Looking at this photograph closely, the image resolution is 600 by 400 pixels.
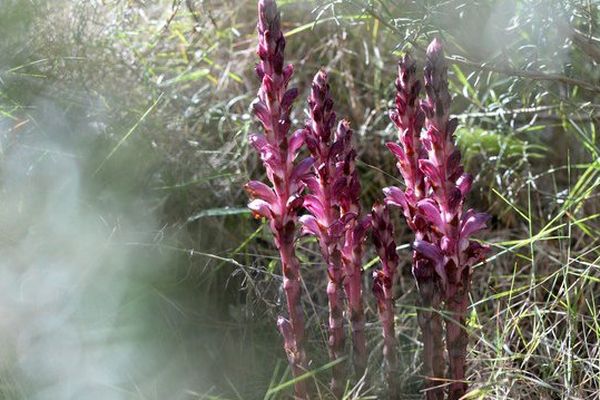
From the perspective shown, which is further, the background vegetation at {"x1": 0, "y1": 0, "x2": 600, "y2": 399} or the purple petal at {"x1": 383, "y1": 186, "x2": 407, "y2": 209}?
the background vegetation at {"x1": 0, "y1": 0, "x2": 600, "y2": 399}

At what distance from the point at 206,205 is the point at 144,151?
286 mm

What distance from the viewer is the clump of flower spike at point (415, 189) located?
1721 millimetres

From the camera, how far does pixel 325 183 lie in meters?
1.69

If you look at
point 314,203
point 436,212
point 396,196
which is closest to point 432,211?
point 436,212

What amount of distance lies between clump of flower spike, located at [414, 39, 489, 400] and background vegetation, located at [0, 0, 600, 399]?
0.88ft

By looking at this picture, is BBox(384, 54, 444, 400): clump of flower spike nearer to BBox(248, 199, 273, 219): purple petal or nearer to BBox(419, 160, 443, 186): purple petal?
BBox(419, 160, 443, 186): purple petal

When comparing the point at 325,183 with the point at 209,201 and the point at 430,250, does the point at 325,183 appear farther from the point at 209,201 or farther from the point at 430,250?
the point at 209,201

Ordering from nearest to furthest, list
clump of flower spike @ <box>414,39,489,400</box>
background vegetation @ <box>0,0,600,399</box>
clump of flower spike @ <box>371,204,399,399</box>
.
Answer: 1. clump of flower spike @ <box>414,39,489,400</box>
2. clump of flower spike @ <box>371,204,399,399</box>
3. background vegetation @ <box>0,0,600,399</box>

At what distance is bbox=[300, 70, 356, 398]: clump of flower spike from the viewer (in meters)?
1.70

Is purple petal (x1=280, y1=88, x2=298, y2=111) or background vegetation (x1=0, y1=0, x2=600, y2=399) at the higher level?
purple petal (x1=280, y1=88, x2=298, y2=111)

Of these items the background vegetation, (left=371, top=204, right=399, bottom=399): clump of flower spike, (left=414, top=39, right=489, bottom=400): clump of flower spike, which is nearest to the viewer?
(left=414, top=39, right=489, bottom=400): clump of flower spike

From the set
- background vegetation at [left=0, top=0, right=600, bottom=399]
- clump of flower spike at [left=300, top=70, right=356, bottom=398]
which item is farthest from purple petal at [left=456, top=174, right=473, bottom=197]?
background vegetation at [left=0, top=0, right=600, bottom=399]

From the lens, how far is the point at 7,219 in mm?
2260

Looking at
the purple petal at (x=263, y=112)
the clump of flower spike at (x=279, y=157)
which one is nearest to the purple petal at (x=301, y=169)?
the clump of flower spike at (x=279, y=157)
